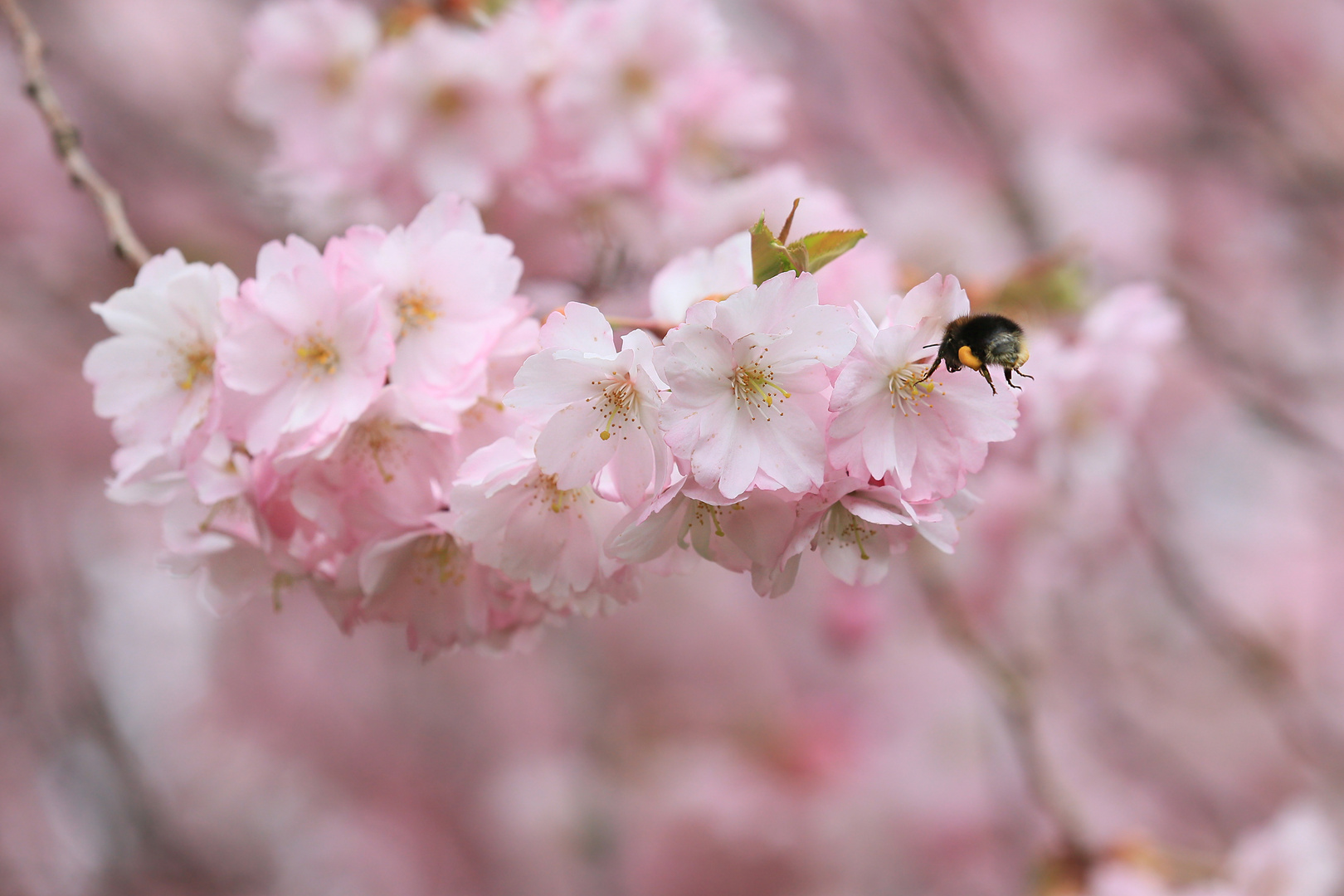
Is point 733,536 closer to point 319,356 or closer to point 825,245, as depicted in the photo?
point 825,245

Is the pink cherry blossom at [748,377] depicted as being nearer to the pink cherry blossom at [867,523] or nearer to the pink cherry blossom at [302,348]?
the pink cherry blossom at [867,523]

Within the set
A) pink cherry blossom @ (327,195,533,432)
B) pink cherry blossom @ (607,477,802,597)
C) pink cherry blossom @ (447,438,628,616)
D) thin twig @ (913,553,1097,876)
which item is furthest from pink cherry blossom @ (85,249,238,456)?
thin twig @ (913,553,1097,876)

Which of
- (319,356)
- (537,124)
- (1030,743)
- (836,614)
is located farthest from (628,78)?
(836,614)

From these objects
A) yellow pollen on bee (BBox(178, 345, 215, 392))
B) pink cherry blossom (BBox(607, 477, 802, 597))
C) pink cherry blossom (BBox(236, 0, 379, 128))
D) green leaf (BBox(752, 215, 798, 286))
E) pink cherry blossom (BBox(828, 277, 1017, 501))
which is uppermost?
pink cherry blossom (BBox(236, 0, 379, 128))

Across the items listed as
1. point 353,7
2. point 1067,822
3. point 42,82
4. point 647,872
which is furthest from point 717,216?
point 647,872

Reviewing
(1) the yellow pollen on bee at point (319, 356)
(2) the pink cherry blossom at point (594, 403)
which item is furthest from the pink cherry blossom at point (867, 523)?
(1) the yellow pollen on bee at point (319, 356)

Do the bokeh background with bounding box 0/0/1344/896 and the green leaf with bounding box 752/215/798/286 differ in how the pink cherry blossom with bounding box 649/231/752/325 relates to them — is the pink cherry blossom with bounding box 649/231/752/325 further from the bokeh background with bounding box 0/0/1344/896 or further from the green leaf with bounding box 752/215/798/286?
the bokeh background with bounding box 0/0/1344/896
